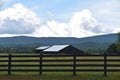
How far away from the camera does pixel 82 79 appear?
2323cm

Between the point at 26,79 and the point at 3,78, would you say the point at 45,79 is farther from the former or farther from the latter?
the point at 3,78

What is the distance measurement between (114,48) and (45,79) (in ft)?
254

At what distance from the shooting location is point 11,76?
24828mm

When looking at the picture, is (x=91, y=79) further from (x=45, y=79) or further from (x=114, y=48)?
(x=114, y=48)

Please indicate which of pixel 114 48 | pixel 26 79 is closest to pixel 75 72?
pixel 26 79

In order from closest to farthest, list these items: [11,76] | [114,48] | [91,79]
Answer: [91,79] → [11,76] → [114,48]

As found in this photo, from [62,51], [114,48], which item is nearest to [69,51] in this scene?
[62,51]

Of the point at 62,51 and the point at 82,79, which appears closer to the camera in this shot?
the point at 82,79

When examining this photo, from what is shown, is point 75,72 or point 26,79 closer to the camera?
point 26,79

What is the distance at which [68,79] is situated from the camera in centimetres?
2323

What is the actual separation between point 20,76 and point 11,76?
1.98 ft

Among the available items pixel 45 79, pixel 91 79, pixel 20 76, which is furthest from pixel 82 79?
pixel 20 76

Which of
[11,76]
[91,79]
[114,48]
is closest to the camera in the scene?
[91,79]

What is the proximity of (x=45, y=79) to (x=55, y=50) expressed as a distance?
78377mm
